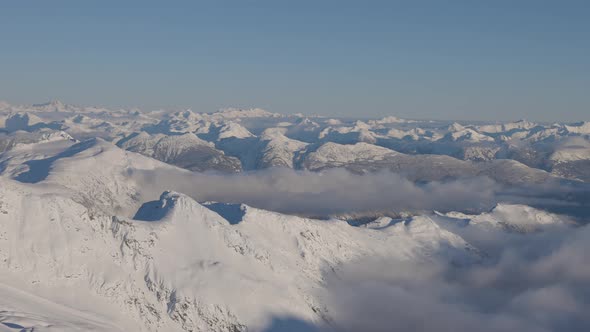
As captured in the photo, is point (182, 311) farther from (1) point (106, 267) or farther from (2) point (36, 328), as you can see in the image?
(2) point (36, 328)

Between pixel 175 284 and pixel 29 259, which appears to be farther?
pixel 175 284

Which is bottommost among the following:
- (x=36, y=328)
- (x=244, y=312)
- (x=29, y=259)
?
(x=244, y=312)

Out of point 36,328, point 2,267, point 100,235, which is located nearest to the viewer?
point 36,328

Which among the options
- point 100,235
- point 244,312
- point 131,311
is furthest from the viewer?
point 244,312

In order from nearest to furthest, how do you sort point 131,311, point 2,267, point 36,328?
point 36,328, point 2,267, point 131,311

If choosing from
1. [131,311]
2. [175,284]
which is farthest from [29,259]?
[175,284]

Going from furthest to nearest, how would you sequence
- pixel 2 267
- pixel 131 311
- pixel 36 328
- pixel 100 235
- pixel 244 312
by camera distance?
pixel 244 312 < pixel 100 235 < pixel 131 311 < pixel 2 267 < pixel 36 328

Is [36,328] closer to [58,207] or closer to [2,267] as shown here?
[2,267]

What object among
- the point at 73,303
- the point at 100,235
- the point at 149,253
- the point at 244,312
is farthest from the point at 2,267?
the point at 244,312

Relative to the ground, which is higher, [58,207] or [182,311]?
[58,207]
